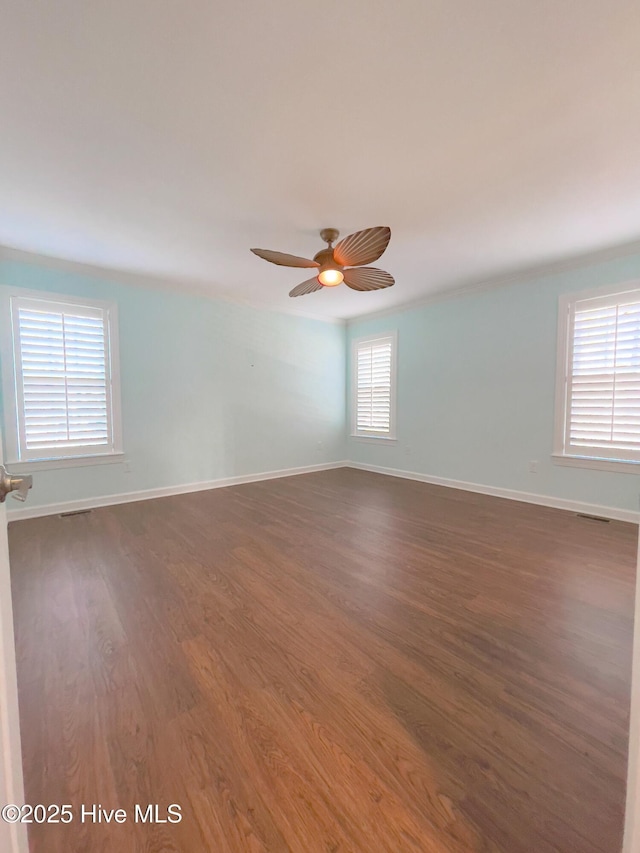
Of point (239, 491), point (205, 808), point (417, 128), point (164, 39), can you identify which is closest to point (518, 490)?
point (239, 491)

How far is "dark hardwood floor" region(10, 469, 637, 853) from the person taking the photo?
977 millimetres

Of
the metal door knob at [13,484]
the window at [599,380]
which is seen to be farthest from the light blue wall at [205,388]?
the metal door knob at [13,484]

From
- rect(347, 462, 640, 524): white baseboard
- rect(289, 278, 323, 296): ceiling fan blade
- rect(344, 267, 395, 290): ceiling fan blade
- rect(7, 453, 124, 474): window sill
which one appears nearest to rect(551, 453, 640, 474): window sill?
rect(347, 462, 640, 524): white baseboard

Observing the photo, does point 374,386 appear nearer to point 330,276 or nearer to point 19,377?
point 330,276

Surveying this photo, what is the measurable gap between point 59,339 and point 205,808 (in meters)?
4.02

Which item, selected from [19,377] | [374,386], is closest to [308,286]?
[374,386]

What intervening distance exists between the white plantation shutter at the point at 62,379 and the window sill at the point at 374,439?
3.63m

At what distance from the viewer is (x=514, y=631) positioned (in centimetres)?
176

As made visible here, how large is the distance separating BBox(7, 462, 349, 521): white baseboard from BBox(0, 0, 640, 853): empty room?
0.04 meters

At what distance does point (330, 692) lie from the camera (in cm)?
140

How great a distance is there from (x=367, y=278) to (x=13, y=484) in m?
3.03

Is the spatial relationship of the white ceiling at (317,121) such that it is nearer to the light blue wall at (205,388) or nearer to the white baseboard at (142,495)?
the light blue wall at (205,388)

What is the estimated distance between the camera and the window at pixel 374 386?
5410 mm

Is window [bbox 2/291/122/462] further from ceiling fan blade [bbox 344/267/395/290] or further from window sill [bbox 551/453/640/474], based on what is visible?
window sill [bbox 551/453/640/474]
